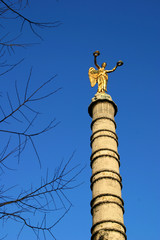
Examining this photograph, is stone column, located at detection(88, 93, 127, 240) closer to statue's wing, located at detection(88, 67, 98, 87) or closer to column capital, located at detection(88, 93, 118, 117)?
column capital, located at detection(88, 93, 118, 117)

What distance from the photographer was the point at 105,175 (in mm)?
7410

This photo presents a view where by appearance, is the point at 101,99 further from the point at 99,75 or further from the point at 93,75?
the point at 93,75

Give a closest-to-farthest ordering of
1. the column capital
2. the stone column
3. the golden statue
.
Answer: the stone column → the column capital → the golden statue

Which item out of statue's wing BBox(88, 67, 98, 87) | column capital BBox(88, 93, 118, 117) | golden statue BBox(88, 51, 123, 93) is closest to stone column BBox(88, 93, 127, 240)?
column capital BBox(88, 93, 118, 117)

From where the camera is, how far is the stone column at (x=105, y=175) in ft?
21.6

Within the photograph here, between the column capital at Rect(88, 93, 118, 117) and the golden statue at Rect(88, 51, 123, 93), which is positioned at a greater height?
the golden statue at Rect(88, 51, 123, 93)

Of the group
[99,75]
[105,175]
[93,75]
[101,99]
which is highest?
[93,75]

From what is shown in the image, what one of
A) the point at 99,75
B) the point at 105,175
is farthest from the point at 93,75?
the point at 105,175

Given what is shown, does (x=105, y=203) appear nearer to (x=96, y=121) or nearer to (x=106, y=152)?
(x=106, y=152)

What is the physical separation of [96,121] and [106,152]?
1.20m

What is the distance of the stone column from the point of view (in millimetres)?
6570

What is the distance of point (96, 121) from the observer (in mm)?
8820

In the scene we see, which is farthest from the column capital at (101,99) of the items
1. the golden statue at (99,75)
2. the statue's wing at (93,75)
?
the statue's wing at (93,75)

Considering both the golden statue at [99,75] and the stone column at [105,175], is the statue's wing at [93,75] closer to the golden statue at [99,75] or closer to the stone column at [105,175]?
the golden statue at [99,75]
